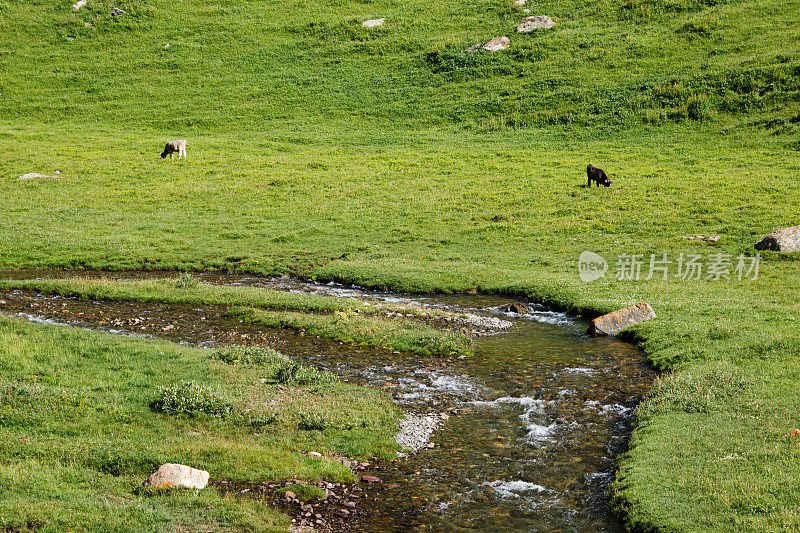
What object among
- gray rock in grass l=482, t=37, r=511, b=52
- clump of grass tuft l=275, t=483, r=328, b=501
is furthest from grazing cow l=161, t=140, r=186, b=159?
clump of grass tuft l=275, t=483, r=328, b=501

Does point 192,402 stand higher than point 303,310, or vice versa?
point 192,402

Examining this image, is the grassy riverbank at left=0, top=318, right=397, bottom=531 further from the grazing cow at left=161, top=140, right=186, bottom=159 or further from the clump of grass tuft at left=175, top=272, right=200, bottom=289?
the grazing cow at left=161, top=140, right=186, bottom=159

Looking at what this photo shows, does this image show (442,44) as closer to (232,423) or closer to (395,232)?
(395,232)

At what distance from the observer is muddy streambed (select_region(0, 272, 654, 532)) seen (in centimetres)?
1375

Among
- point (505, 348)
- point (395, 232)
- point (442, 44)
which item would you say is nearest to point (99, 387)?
point (505, 348)

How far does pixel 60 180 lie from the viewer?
5269cm

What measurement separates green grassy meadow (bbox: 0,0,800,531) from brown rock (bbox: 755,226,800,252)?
0.81 meters

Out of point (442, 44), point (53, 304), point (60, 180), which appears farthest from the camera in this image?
point (442, 44)

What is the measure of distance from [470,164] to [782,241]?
2523cm

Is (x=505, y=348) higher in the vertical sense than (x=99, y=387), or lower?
lower

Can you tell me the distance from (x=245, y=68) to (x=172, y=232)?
137ft

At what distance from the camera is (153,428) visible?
52.5ft

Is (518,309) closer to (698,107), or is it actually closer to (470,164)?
(470,164)

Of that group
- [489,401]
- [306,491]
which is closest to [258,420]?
[306,491]
